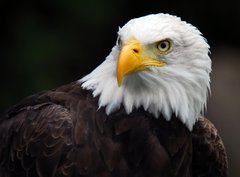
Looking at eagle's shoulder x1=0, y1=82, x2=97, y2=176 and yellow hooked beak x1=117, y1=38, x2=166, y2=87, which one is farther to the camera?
eagle's shoulder x1=0, y1=82, x2=97, y2=176

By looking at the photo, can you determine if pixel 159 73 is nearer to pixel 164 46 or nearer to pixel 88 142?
pixel 164 46

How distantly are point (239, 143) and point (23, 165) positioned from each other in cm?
514


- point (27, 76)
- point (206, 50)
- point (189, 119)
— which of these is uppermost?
point (206, 50)

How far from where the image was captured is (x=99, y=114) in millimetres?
5695

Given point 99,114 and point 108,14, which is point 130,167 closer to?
point 99,114

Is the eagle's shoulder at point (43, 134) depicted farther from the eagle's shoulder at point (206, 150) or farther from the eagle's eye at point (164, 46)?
the eagle's shoulder at point (206, 150)

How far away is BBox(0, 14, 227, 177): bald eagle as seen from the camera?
18.2 ft

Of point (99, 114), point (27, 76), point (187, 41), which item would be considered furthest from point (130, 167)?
point (27, 76)

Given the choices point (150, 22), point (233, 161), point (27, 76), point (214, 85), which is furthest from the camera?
point (214, 85)

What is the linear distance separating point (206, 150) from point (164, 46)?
1.12 meters

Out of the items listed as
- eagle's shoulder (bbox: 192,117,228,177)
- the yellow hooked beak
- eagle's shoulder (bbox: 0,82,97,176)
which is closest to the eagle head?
the yellow hooked beak

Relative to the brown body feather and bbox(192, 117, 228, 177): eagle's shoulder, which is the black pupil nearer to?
the brown body feather

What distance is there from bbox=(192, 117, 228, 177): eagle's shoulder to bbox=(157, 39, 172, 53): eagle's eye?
3.07 feet

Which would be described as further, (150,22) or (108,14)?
(108,14)
